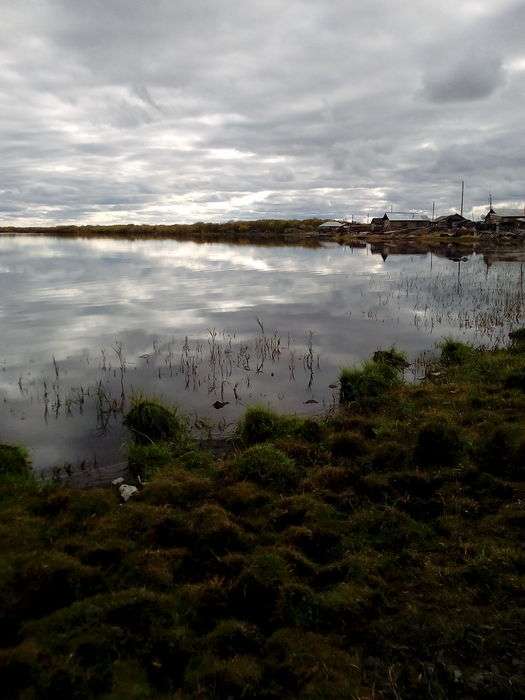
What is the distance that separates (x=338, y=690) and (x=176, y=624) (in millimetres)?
1863

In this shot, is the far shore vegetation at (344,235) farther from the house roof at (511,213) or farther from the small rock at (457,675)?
the small rock at (457,675)

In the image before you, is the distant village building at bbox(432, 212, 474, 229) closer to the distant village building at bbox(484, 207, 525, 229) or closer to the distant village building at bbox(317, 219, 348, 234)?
the distant village building at bbox(484, 207, 525, 229)

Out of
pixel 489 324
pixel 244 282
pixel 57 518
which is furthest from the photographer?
pixel 244 282

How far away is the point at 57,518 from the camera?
317 inches

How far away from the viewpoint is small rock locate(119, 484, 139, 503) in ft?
29.2

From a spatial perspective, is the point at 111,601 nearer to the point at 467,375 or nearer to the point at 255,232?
the point at 467,375

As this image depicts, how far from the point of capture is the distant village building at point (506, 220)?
12888 centimetres

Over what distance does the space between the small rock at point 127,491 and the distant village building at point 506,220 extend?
135753mm

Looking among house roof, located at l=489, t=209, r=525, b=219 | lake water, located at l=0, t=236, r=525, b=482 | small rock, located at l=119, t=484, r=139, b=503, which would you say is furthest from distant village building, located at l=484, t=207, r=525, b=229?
small rock, located at l=119, t=484, r=139, b=503

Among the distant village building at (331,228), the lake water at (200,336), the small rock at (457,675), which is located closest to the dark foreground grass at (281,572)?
the small rock at (457,675)

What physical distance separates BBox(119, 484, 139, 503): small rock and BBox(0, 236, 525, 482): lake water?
179 centimetres

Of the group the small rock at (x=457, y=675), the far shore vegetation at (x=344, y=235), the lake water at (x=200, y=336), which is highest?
the far shore vegetation at (x=344, y=235)

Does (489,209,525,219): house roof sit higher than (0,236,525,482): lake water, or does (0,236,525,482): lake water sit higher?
(489,209,525,219): house roof

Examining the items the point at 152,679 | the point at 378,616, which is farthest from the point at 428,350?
the point at 152,679
